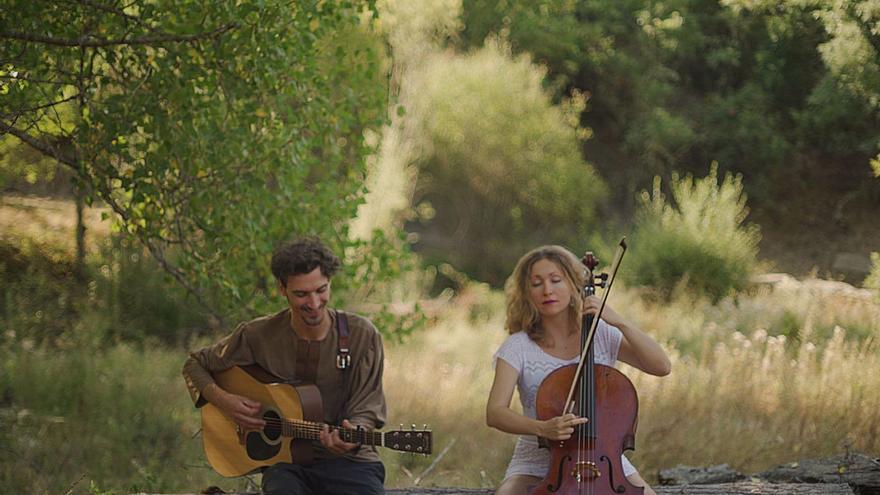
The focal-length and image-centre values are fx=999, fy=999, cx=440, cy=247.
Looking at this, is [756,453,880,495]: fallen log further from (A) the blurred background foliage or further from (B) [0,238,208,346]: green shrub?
(B) [0,238,208,346]: green shrub

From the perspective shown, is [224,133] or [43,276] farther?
[43,276]

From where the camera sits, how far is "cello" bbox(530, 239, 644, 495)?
3.12 m

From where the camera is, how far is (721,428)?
221 inches

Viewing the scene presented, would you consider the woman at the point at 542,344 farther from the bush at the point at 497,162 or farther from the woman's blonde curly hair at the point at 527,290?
the bush at the point at 497,162

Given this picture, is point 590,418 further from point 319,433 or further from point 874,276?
point 874,276

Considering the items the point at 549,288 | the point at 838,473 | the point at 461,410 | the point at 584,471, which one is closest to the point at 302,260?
the point at 549,288

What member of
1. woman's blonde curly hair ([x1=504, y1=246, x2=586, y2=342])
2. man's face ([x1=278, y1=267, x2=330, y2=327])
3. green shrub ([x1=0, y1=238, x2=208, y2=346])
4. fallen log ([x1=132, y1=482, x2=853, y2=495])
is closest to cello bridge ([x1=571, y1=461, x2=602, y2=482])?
woman's blonde curly hair ([x1=504, y1=246, x2=586, y2=342])

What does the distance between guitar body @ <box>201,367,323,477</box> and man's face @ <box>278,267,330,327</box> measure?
0.81ft

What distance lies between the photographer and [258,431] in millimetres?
3580

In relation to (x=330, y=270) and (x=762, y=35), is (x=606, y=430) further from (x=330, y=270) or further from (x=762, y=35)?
(x=762, y=35)

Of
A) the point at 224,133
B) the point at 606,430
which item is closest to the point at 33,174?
the point at 224,133

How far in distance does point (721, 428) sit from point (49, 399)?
4.14 meters

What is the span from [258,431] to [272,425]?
3.0 inches

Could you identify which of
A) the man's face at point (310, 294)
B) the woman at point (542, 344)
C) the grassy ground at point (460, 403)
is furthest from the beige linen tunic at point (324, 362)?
the grassy ground at point (460, 403)
